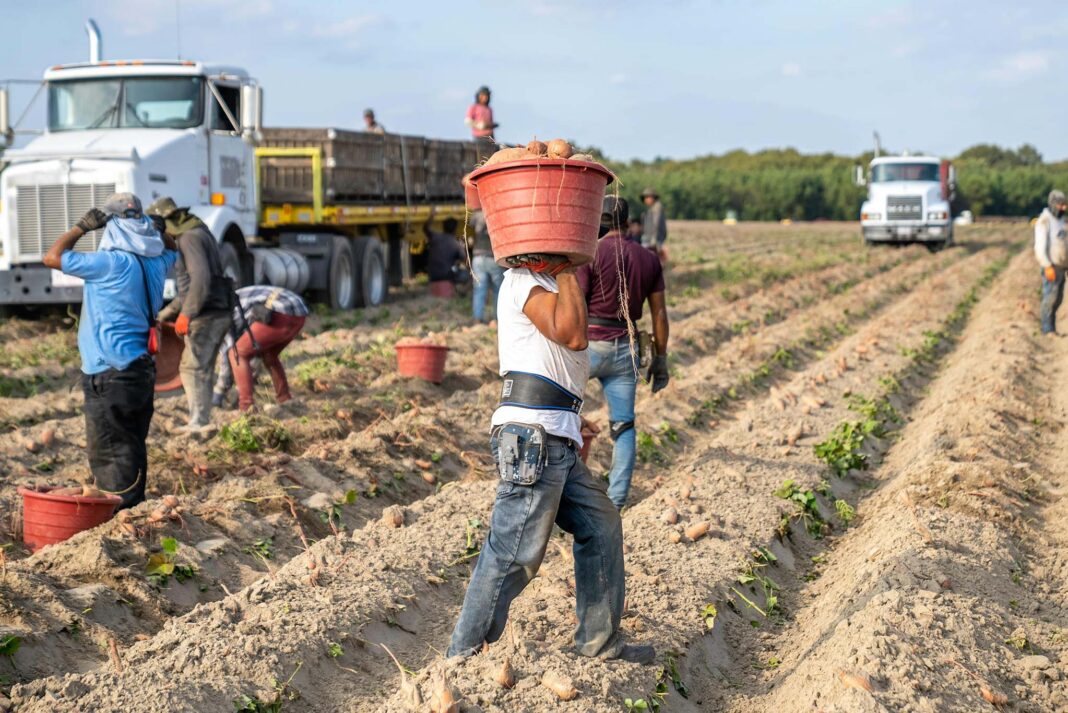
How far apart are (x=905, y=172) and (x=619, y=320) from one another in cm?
2883

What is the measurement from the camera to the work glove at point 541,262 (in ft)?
13.9

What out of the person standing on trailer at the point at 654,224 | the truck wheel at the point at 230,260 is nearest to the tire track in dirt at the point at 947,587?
the truck wheel at the point at 230,260

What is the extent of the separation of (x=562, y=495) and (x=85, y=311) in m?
3.62

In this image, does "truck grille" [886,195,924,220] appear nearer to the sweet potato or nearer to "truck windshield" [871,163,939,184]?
"truck windshield" [871,163,939,184]

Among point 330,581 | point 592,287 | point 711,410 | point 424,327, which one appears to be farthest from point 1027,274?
point 330,581

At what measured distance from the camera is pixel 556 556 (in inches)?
259

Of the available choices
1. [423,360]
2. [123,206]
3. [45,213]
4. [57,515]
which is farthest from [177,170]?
[57,515]

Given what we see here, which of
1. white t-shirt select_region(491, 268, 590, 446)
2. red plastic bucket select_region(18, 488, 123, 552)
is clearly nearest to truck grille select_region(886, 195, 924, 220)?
red plastic bucket select_region(18, 488, 123, 552)

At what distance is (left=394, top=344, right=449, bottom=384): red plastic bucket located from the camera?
11.3 metres

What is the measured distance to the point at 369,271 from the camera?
1839 centimetres

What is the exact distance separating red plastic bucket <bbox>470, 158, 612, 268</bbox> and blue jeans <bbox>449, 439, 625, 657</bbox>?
719 mm

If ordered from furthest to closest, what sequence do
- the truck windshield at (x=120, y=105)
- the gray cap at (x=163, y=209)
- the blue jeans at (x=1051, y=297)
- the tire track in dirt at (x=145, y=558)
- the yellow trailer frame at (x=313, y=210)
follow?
the yellow trailer frame at (x=313, y=210), the truck windshield at (x=120, y=105), the blue jeans at (x=1051, y=297), the gray cap at (x=163, y=209), the tire track in dirt at (x=145, y=558)

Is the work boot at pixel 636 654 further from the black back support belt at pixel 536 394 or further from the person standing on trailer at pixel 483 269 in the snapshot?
the person standing on trailer at pixel 483 269

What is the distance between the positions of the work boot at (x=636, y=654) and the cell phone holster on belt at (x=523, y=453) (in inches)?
36.3
